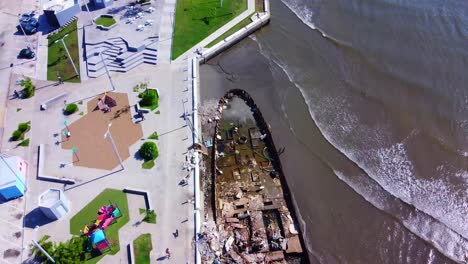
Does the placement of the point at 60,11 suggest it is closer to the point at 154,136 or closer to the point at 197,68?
the point at 197,68

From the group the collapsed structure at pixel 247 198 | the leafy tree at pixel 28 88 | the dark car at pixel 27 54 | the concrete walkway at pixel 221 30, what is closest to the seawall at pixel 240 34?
the concrete walkway at pixel 221 30

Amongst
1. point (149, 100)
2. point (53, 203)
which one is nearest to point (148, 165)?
point (149, 100)

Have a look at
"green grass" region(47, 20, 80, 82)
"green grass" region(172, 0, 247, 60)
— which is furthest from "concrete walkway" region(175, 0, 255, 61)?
"green grass" region(47, 20, 80, 82)

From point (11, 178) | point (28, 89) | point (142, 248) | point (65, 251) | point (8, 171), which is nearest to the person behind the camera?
point (65, 251)

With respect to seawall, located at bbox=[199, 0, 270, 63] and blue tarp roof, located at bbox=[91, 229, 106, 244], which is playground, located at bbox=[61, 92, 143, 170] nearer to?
blue tarp roof, located at bbox=[91, 229, 106, 244]

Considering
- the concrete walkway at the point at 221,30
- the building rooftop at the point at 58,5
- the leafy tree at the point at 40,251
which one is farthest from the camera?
the building rooftop at the point at 58,5

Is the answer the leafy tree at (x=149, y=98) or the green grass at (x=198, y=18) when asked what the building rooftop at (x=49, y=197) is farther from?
the green grass at (x=198, y=18)
